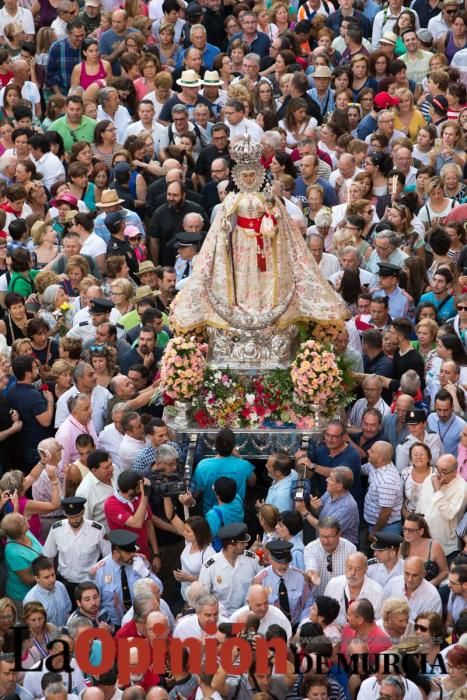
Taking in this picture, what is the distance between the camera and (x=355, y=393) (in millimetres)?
23438

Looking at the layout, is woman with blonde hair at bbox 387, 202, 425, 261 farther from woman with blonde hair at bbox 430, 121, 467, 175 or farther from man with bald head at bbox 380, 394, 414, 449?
man with bald head at bbox 380, 394, 414, 449

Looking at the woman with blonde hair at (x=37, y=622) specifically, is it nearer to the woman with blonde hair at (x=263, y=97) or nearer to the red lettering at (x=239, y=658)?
the red lettering at (x=239, y=658)

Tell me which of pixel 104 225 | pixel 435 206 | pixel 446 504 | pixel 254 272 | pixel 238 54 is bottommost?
pixel 238 54

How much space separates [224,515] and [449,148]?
841 cm

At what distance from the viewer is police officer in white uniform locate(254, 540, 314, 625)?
19984 millimetres

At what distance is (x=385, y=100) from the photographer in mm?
29469

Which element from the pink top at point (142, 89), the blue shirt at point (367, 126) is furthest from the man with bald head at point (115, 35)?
the blue shirt at point (367, 126)

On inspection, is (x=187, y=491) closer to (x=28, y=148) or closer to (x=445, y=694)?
(x=445, y=694)

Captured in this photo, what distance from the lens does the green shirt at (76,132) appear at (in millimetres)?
29094

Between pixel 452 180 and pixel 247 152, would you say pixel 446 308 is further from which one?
pixel 247 152

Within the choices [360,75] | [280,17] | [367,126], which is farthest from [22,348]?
[280,17]

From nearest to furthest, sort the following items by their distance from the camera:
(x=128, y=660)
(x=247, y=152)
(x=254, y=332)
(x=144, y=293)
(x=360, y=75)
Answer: (x=128, y=660) < (x=247, y=152) < (x=254, y=332) < (x=144, y=293) < (x=360, y=75)

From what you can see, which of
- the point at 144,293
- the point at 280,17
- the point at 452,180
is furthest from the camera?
the point at 280,17

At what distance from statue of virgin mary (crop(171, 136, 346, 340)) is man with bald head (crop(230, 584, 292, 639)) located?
440 cm
